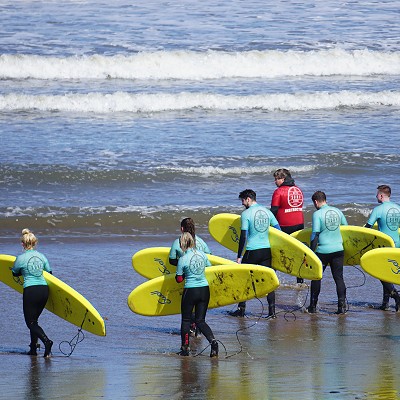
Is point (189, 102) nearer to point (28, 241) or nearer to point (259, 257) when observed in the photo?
point (259, 257)

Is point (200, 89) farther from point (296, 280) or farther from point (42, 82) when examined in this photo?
point (296, 280)

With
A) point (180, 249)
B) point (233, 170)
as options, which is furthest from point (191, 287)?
point (233, 170)

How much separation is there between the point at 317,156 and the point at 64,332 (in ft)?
35.9

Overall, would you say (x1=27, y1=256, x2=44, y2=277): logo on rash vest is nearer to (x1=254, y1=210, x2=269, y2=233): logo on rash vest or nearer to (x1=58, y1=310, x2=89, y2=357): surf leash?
(x1=58, y1=310, x2=89, y2=357): surf leash

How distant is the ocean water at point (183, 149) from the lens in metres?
8.77

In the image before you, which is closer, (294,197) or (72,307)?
(72,307)

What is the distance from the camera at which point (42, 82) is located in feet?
89.5

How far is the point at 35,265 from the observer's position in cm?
937

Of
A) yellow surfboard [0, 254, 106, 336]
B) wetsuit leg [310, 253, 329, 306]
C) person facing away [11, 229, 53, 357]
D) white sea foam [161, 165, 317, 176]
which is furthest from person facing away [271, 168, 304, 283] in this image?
white sea foam [161, 165, 317, 176]

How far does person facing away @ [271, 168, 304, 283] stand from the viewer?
39.8ft

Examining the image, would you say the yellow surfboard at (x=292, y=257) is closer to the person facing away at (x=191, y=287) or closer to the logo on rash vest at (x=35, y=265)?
the person facing away at (x=191, y=287)

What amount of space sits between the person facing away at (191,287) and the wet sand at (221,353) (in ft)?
0.91

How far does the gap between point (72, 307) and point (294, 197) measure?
3.86 m

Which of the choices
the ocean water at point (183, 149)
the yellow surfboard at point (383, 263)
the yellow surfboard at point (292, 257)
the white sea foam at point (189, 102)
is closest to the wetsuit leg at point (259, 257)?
the yellow surfboard at point (292, 257)
